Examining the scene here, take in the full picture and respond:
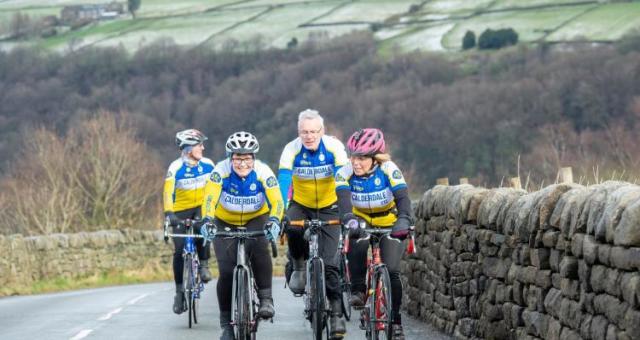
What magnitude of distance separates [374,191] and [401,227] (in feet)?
2.38

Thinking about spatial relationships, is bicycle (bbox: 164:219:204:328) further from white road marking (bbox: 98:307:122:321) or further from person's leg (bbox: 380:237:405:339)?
person's leg (bbox: 380:237:405:339)

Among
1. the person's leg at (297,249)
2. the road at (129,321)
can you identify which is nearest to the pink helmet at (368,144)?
the person's leg at (297,249)

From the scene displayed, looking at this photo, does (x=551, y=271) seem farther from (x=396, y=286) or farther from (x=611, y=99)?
(x=611, y=99)

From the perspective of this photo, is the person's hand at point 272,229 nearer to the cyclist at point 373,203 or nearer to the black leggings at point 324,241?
the cyclist at point 373,203

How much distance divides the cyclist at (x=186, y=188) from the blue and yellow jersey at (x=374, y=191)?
4.70 metres

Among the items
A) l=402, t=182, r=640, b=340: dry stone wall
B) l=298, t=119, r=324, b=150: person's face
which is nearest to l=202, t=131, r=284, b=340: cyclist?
l=298, t=119, r=324, b=150: person's face

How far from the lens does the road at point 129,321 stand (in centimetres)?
1462

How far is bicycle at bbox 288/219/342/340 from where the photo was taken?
11992mm

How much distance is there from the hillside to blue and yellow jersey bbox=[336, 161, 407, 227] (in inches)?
4290

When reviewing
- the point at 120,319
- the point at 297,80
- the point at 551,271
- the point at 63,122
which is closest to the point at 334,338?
the point at 551,271

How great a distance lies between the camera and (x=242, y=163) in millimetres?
11805

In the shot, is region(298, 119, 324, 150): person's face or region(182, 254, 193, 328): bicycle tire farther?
region(182, 254, 193, 328): bicycle tire

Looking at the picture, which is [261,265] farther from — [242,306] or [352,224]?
[352,224]

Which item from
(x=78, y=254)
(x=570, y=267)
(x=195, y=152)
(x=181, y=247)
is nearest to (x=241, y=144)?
(x=570, y=267)
